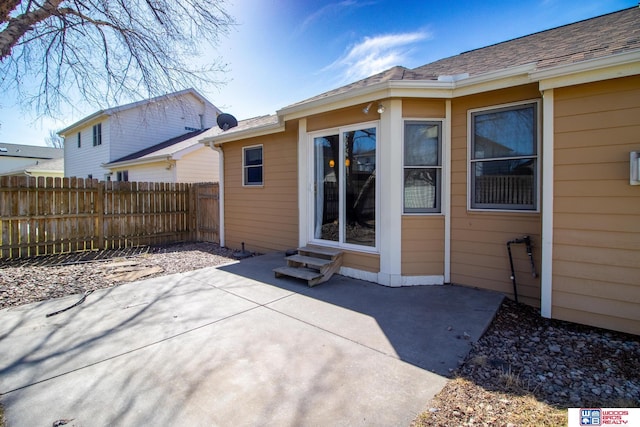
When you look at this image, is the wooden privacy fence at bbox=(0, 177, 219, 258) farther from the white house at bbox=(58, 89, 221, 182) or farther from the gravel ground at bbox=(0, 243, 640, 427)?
the white house at bbox=(58, 89, 221, 182)

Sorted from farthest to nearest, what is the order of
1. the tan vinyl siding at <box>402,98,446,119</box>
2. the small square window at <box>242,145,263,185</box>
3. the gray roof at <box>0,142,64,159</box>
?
the gray roof at <box>0,142,64,159</box>
the small square window at <box>242,145,263,185</box>
the tan vinyl siding at <box>402,98,446,119</box>

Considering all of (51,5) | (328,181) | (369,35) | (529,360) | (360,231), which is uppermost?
(369,35)

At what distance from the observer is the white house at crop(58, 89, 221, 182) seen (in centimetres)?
1251

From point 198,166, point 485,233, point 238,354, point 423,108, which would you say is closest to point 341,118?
point 423,108

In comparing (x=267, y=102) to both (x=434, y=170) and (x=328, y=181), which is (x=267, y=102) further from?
(x=434, y=170)

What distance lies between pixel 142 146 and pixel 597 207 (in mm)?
17471

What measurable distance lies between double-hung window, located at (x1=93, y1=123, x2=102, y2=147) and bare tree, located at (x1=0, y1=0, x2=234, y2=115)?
1143cm

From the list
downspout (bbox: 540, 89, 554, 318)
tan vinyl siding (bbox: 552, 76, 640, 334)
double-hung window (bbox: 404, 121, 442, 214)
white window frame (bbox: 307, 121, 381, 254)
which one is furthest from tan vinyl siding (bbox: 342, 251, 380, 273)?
tan vinyl siding (bbox: 552, 76, 640, 334)

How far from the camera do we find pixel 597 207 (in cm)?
326

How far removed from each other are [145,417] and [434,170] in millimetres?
4303

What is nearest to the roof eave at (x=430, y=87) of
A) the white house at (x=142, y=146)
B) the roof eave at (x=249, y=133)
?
the roof eave at (x=249, y=133)

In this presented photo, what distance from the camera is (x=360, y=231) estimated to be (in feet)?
16.6

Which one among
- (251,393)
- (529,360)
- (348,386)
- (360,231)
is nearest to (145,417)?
(251,393)

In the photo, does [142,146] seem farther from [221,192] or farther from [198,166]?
[221,192]
